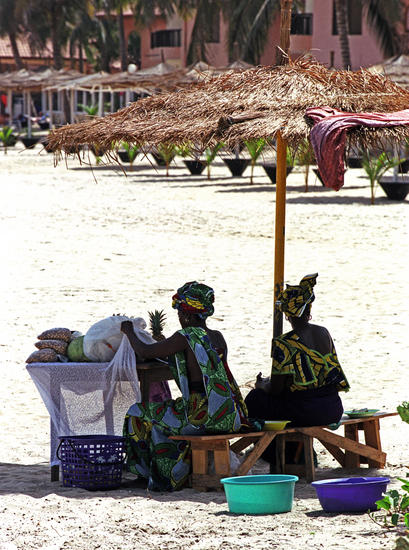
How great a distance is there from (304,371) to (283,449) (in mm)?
394

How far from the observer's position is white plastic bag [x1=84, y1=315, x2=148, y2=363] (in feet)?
16.4

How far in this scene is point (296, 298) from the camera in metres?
4.91

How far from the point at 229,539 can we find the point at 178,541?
196 mm

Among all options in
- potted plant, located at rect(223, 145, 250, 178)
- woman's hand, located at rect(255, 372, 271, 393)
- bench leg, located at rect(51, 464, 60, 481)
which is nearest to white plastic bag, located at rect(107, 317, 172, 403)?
bench leg, located at rect(51, 464, 60, 481)

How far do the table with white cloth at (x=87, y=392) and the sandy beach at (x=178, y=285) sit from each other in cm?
30

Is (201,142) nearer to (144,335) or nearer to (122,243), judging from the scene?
(144,335)

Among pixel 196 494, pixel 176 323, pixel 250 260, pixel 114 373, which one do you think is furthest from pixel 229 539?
pixel 250 260

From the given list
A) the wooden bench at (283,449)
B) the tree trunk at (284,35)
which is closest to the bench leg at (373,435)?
the wooden bench at (283,449)

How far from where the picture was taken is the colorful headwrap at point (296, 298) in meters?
4.91

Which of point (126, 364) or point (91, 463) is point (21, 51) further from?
point (91, 463)

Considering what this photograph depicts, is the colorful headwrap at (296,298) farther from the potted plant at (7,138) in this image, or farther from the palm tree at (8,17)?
the palm tree at (8,17)

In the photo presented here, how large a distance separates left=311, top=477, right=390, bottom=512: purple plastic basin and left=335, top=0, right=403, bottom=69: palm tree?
31.0 meters

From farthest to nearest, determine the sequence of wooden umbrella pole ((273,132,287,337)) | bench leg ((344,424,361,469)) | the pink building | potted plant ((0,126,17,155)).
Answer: the pink building, potted plant ((0,126,17,155)), wooden umbrella pole ((273,132,287,337)), bench leg ((344,424,361,469))

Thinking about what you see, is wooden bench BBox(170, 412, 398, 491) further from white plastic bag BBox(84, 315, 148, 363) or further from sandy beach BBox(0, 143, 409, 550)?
white plastic bag BBox(84, 315, 148, 363)
